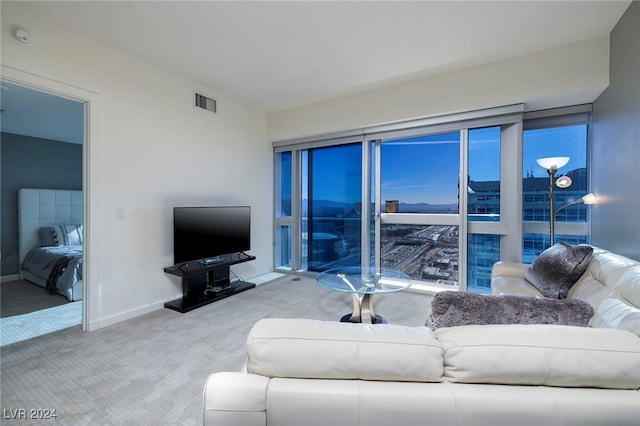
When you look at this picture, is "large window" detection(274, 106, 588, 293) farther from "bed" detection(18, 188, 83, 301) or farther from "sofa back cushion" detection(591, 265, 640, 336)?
"bed" detection(18, 188, 83, 301)

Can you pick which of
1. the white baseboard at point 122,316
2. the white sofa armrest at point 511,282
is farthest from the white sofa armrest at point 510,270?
the white baseboard at point 122,316

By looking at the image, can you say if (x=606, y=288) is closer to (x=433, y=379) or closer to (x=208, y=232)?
(x=433, y=379)

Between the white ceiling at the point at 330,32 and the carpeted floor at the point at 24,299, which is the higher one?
the white ceiling at the point at 330,32

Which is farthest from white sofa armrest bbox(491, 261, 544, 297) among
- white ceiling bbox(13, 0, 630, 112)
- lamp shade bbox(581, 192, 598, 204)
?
white ceiling bbox(13, 0, 630, 112)

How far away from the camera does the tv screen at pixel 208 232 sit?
3109 millimetres

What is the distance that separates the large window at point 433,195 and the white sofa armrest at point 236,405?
10.9ft

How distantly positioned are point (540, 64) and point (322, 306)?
3.43 meters

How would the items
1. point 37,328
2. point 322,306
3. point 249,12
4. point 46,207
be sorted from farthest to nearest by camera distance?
point 46,207
point 322,306
point 37,328
point 249,12

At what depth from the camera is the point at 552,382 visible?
0.72 metres

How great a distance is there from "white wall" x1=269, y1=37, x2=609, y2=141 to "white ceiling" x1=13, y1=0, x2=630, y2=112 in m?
0.12

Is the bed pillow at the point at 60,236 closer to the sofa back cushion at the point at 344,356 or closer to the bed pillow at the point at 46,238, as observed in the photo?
the bed pillow at the point at 46,238

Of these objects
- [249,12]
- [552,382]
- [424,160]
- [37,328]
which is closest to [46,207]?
[37,328]

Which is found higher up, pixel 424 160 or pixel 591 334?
pixel 424 160

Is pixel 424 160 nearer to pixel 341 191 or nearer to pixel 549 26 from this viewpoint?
pixel 341 191
